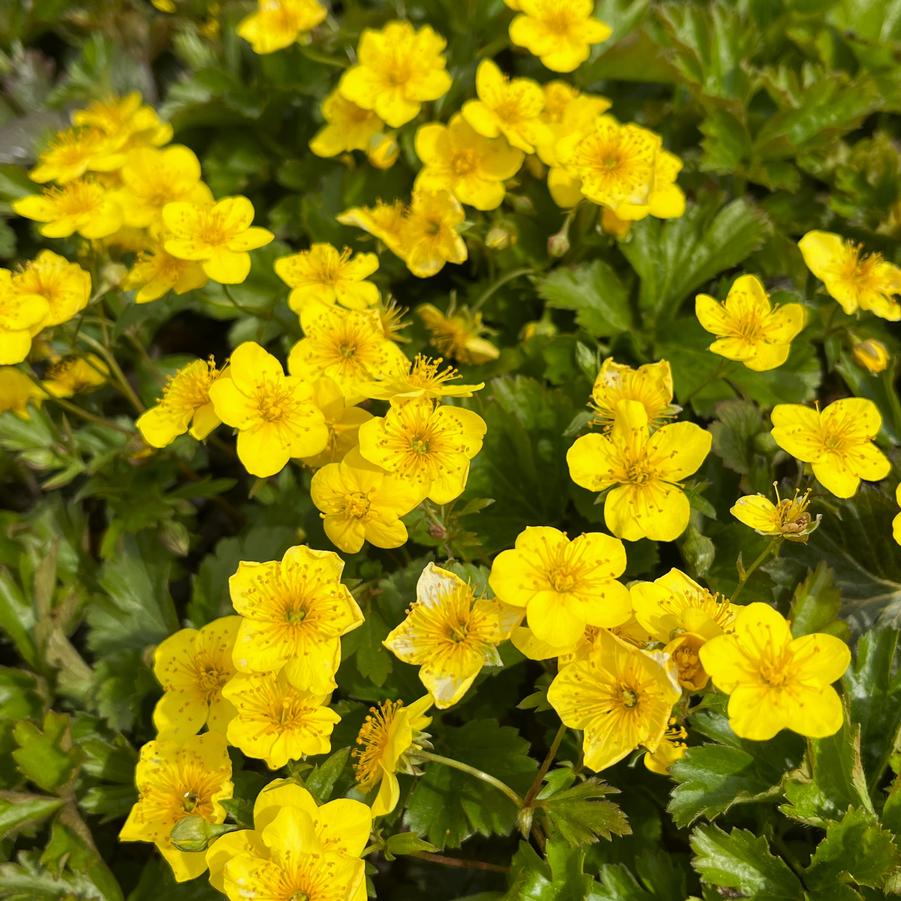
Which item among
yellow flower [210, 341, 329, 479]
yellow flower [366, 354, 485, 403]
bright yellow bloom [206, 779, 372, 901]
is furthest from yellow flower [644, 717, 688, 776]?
yellow flower [210, 341, 329, 479]

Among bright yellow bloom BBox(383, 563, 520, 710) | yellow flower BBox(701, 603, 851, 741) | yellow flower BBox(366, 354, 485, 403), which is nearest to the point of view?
yellow flower BBox(701, 603, 851, 741)

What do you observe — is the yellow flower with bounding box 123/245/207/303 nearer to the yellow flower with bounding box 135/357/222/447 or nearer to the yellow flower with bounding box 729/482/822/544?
the yellow flower with bounding box 135/357/222/447

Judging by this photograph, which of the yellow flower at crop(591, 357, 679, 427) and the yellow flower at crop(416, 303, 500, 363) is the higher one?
the yellow flower at crop(591, 357, 679, 427)

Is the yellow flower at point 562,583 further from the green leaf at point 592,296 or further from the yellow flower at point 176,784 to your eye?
the green leaf at point 592,296

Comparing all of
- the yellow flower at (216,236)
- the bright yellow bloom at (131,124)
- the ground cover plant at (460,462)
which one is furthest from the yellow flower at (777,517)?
the bright yellow bloom at (131,124)

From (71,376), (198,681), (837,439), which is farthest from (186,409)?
(837,439)

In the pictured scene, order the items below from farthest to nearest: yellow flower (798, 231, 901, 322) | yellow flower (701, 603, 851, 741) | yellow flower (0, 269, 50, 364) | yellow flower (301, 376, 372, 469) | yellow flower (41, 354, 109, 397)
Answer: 1. yellow flower (41, 354, 109, 397)
2. yellow flower (798, 231, 901, 322)
3. yellow flower (0, 269, 50, 364)
4. yellow flower (301, 376, 372, 469)
5. yellow flower (701, 603, 851, 741)

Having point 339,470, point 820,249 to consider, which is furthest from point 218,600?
point 820,249

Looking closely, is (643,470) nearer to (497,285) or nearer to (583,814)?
(583,814)
